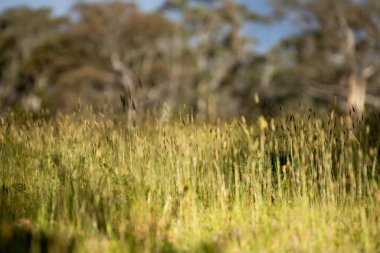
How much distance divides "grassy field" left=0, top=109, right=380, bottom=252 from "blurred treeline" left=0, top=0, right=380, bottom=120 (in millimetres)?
17239

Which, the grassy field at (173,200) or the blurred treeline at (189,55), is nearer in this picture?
the grassy field at (173,200)

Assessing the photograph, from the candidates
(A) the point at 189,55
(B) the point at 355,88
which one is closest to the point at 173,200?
(B) the point at 355,88

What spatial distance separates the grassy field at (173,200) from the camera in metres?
2.77

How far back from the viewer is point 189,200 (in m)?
3.37

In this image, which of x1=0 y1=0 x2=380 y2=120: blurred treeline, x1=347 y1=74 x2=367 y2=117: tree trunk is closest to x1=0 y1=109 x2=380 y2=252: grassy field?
x1=0 y1=0 x2=380 y2=120: blurred treeline

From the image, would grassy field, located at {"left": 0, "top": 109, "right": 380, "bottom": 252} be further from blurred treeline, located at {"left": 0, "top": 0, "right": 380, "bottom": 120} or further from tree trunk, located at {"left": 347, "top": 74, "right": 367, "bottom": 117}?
tree trunk, located at {"left": 347, "top": 74, "right": 367, "bottom": 117}

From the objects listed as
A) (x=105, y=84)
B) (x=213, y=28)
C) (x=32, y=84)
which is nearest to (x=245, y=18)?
(x=213, y=28)

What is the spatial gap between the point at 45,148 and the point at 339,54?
2300 centimetres

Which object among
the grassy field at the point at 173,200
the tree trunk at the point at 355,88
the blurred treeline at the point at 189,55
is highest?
the blurred treeline at the point at 189,55

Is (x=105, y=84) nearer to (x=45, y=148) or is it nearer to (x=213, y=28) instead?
(x=213, y=28)

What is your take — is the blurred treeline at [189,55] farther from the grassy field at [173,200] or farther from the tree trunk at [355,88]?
the grassy field at [173,200]

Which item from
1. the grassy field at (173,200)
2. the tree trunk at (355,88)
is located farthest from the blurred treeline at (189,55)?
the grassy field at (173,200)

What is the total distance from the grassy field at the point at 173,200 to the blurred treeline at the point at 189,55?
1724cm

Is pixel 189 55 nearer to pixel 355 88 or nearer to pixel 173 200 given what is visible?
pixel 355 88
